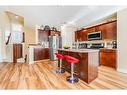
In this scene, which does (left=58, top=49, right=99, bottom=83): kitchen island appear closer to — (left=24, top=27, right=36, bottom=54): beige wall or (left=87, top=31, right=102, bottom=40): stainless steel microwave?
(left=87, top=31, right=102, bottom=40): stainless steel microwave

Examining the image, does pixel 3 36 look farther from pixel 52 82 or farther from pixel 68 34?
pixel 52 82

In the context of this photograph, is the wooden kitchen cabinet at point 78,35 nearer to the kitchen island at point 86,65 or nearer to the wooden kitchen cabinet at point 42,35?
the wooden kitchen cabinet at point 42,35

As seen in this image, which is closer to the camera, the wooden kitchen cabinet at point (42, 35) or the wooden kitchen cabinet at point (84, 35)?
the wooden kitchen cabinet at point (84, 35)

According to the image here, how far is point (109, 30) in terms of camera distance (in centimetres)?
596

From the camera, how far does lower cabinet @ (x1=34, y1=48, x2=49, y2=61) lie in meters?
7.55

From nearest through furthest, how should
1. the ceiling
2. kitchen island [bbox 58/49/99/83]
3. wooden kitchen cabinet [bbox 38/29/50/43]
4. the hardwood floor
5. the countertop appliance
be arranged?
1. the hardwood floor
2. kitchen island [bbox 58/49/99/83]
3. the ceiling
4. the countertop appliance
5. wooden kitchen cabinet [bbox 38/29/50/43]

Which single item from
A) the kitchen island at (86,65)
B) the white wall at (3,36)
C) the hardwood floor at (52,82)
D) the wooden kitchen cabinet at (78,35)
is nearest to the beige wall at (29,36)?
the white wall at (3,36)

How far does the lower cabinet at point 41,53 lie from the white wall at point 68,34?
50.1 inches

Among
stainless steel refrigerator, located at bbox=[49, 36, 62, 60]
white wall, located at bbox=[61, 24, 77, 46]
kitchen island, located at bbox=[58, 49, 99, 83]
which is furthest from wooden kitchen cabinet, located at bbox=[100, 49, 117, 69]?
stainless steel refrigerator, located at bbox=[49, 36, 62, 60]

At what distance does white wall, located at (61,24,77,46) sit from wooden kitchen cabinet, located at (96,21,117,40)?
8.20 ft

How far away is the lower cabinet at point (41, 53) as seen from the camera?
7.55 meters

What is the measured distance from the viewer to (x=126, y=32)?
455 centimetres
